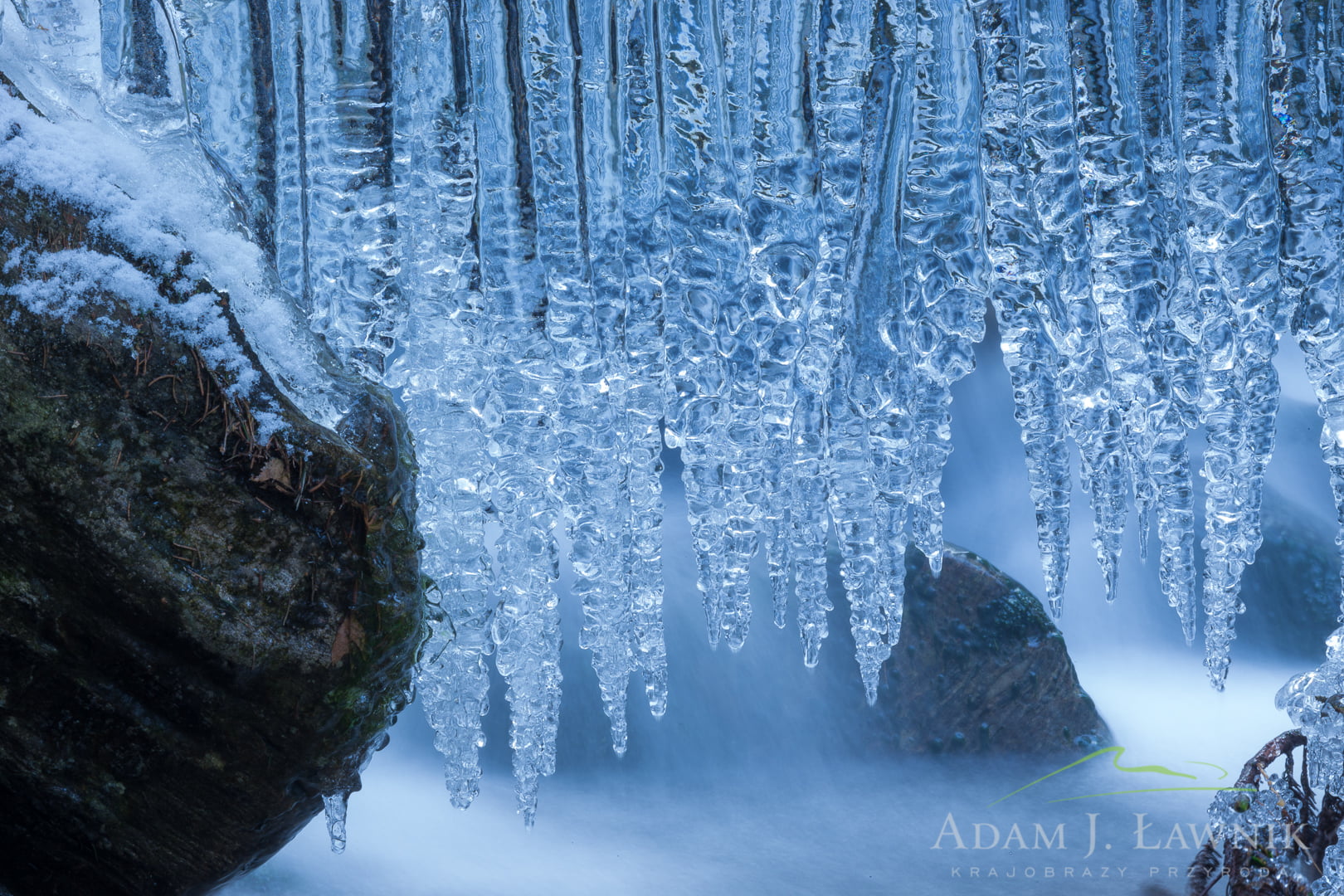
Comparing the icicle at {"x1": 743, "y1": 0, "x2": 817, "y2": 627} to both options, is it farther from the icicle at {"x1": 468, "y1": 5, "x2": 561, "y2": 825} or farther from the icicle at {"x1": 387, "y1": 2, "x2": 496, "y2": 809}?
the icicle at {"x1": 387, "y1": 2, "x2": 496, "y2": 809}

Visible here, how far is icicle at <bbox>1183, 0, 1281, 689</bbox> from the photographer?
1971 millimetres

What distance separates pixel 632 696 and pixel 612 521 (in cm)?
365

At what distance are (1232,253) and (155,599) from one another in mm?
2255

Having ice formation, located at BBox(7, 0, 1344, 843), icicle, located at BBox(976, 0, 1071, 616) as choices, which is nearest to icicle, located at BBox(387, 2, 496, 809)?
ice formation, located at BBox(7, 0, 1344, 843)

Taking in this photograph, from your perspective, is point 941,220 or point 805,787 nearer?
point 941,220

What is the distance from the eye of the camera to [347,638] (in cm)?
167

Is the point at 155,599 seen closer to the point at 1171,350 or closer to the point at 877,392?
the point at 877,392

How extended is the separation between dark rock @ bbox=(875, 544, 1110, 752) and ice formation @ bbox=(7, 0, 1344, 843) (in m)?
3.10

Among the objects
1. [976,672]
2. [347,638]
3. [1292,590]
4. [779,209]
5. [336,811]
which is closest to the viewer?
[347,638]

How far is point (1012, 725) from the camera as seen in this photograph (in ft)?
18.0

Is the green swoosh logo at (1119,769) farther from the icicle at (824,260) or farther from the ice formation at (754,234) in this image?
the icicle at (824,260)

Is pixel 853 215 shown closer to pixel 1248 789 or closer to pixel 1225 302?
pixel 1225 302

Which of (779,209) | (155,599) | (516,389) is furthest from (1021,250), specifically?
(155,599)

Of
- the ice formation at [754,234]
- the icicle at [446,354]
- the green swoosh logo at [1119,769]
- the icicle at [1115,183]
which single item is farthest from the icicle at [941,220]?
the green swoosh logo at [1119,769]
